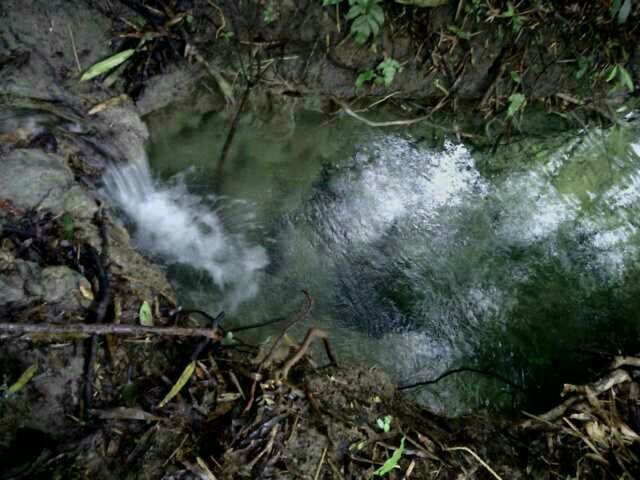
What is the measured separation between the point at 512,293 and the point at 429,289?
30.8 inches

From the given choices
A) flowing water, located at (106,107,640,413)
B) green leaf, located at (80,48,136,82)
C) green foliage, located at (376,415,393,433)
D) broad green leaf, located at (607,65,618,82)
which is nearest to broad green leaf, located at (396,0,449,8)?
flowing water, located at (106,107,640,413)

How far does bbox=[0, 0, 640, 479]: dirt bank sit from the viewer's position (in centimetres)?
238

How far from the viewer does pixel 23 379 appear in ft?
7.89

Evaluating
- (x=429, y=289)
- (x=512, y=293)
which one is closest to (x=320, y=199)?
(x=429, y=289)

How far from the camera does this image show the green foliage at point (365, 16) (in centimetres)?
426

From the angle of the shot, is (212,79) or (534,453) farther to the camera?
(212,79)

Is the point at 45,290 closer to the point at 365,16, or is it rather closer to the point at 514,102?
the point at 365,16

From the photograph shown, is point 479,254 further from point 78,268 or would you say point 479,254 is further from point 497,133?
point 78,268

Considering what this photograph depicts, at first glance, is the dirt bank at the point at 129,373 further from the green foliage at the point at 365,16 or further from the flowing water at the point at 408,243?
the green foliage at the point at 365,16

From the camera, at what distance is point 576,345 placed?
13.6 ft

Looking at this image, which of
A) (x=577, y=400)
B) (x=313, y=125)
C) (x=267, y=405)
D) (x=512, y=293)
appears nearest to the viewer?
(x=267, y=405)

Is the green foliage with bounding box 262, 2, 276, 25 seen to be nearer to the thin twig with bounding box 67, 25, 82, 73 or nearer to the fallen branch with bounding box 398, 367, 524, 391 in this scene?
the thin twig with bounding box 67, 25, 82, 73

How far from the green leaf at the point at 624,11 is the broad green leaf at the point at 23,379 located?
5.72 m

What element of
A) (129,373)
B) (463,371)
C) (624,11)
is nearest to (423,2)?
(624,11)
